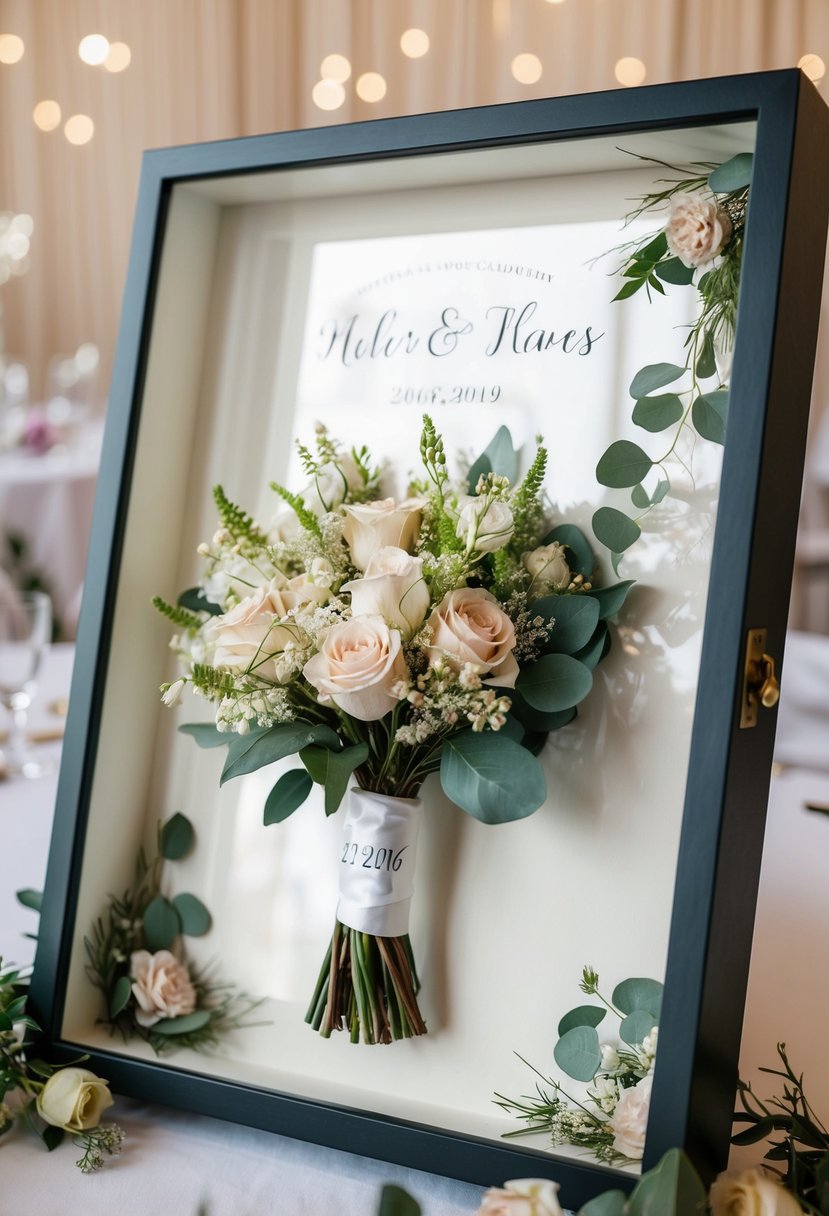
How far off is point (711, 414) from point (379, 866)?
40 centimetres

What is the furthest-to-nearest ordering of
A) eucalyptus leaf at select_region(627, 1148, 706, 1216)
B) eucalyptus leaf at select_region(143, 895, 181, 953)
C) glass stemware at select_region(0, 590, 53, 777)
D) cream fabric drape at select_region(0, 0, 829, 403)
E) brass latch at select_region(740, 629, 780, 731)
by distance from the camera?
cream fabric drape at select_region(0, 0, 829, 403), glass stemware at select_region(0, 590, 53, 777), eucalyptus leaf at select_region(143, 895, 181, 953), brass latch at select_region(740, 629, 780, 731), eucalyptus leaf at select_region(627, 1148, 706, 1216)

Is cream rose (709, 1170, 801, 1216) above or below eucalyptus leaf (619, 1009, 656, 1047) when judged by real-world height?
below

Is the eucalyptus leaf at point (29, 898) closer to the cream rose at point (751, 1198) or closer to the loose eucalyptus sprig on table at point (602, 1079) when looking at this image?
the loose eucalyptus sprig on table at point (602, 1079)

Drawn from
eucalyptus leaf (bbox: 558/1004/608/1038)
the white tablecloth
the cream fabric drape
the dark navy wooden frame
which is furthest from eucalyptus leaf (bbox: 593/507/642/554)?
the white tablecloth

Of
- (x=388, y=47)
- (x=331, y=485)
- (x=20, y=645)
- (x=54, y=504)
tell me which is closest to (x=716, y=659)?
(x=331, y=485)

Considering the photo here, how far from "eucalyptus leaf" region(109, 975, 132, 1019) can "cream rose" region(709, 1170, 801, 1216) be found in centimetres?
46

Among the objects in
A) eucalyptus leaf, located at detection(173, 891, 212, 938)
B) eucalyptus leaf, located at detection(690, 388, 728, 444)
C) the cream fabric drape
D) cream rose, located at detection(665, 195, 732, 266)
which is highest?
the cream fabric drape

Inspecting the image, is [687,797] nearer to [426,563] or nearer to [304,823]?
[426,563]

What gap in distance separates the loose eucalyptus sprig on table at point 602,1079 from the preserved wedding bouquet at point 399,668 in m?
0.11

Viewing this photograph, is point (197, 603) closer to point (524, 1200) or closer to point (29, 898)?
point (29, 898)

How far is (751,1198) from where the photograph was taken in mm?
587

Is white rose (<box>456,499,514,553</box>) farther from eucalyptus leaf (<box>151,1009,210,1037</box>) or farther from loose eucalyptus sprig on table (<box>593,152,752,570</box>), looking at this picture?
eucalyptus leaf (<box>151,1009,210,1037</box>)

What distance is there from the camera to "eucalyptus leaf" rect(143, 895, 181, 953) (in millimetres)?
887

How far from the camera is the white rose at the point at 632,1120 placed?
0.67 meters
